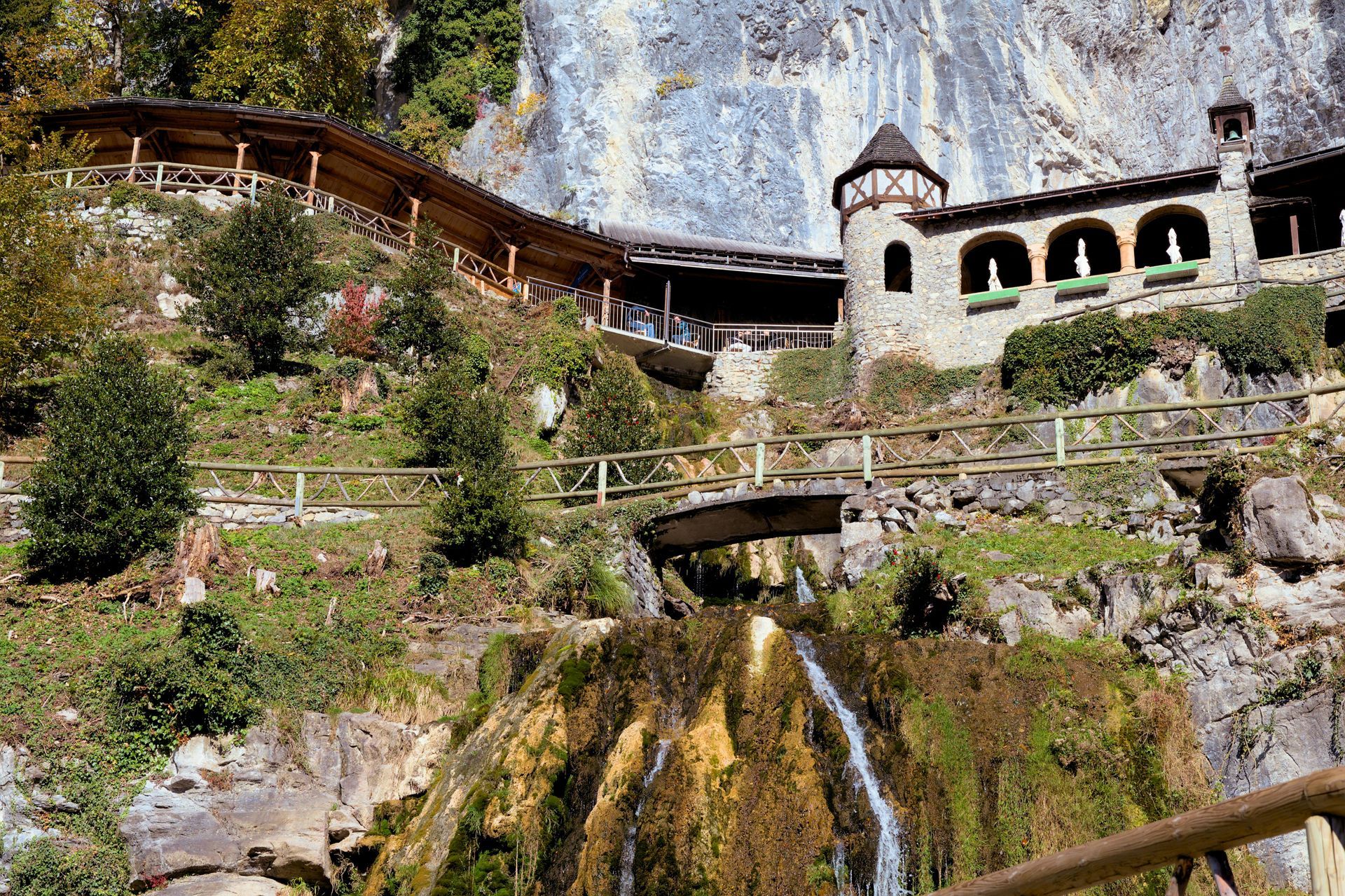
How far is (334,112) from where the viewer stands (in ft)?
126

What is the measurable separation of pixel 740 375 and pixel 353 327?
408 inches

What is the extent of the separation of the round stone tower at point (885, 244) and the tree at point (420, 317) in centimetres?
1028

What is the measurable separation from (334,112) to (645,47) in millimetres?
9791

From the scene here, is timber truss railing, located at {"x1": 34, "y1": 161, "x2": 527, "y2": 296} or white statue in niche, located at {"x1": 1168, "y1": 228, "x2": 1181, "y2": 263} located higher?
timber truss railing, located at {"x1": 34, "y1": 161, "x2": 527, "y2": 296}

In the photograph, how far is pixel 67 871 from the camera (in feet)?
43.1

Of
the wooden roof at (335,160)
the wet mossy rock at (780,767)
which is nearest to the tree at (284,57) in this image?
the wooden roof at (335,160)

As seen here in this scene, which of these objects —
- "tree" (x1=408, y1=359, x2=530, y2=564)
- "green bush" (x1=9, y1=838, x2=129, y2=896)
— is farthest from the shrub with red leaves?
"green bush" (x1=9, y1=838, x2=129, y2=896)

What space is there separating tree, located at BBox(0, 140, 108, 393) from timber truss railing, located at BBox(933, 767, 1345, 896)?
21.5m

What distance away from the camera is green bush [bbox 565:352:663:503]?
21.5 meters

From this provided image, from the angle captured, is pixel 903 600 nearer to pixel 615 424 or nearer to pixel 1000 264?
pixel 615 424

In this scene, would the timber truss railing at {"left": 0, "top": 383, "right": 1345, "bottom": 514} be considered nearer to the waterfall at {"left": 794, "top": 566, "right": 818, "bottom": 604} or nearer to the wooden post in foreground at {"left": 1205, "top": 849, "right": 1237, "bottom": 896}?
the waterfall at {"left": 794, "top": 566, "right": 818, "bottom": 604}

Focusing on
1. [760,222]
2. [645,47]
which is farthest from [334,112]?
[760,222]

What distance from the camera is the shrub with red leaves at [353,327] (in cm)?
2691

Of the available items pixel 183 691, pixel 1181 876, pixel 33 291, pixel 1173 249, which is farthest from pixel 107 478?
pixel 1173 249
